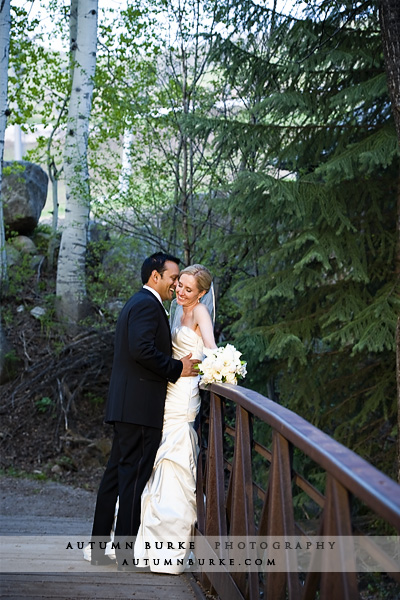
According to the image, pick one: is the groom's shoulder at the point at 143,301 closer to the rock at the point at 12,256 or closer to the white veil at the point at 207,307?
the white veil at the point at 207,307

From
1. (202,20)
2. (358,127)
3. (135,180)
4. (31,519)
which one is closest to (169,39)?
(202,20)

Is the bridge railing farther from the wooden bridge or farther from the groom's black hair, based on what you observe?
the groom's black hair

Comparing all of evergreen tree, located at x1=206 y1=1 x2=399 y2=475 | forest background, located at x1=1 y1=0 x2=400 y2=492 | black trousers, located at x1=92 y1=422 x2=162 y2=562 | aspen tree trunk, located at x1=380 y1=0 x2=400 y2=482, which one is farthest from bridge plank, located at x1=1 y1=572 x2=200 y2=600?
evergreen tree, located at x1=206 y1=1 x2=399 y2=475

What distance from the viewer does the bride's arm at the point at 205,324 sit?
15.8 ft

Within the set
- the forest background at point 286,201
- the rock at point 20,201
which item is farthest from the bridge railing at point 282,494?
the rock at point 20,201

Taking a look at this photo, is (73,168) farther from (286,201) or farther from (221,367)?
(221,367)

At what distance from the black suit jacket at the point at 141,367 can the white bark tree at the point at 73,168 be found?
23.9 feet

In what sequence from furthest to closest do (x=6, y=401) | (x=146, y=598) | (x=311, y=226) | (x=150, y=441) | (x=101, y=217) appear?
(x=6, y=401) → (x=101, y=217) → (x=311, y=226) → (x=150, y=441) → (x=146, y=598)

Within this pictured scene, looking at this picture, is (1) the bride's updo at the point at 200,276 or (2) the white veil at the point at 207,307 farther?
(2) the white veil at the point at 207,307

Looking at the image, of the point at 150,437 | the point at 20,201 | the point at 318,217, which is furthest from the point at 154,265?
the point at 20,201

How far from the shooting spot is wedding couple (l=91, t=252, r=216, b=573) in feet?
14.6

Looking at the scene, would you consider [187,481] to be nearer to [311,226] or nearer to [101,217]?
[311,226]

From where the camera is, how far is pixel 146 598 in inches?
146

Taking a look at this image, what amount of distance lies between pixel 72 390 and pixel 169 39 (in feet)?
16.9
